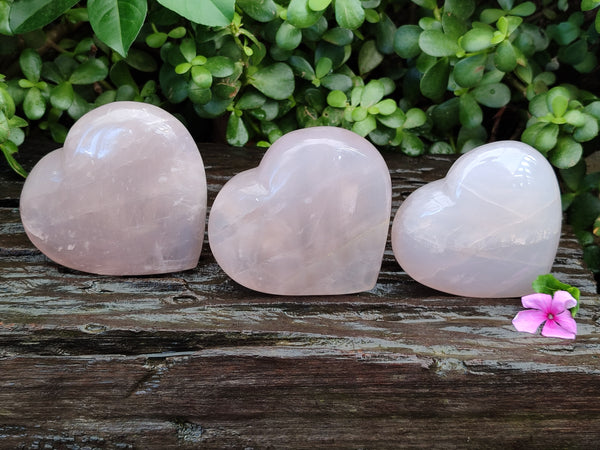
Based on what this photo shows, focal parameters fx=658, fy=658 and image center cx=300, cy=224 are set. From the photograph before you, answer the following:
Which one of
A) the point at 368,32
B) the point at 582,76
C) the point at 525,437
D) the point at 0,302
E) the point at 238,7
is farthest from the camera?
the point at 582,76

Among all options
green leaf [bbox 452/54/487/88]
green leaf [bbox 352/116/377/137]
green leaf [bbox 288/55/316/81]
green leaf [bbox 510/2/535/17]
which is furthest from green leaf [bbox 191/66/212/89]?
green leaf [bbox 510/2/535/17]

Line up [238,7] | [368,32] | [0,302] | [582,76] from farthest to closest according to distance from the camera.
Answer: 1. [582,76]
2. [368,32]
3. [238,7]
4. [0,302]

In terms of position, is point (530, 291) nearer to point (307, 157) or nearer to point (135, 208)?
point (307, 157)

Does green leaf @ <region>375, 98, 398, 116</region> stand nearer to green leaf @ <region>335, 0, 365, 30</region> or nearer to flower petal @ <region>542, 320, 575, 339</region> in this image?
green leaf @ <region>335, 0, 365, 30</region>

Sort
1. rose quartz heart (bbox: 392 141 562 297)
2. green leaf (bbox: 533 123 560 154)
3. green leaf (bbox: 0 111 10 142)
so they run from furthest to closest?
green leaf (bbox: 533 123 560 154)
green leaf (bbox: 0 111 10 142)
rose quartz heart (bbox: 392 141 562 297)

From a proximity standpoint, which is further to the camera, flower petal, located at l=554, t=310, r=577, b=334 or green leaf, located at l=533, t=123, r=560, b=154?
green leaf, located at l=533, t=123, r=560, b=154

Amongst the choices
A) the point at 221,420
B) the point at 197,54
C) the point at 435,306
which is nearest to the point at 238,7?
the point at 197,54

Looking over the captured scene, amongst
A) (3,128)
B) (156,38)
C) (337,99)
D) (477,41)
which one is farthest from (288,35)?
(3,128)
